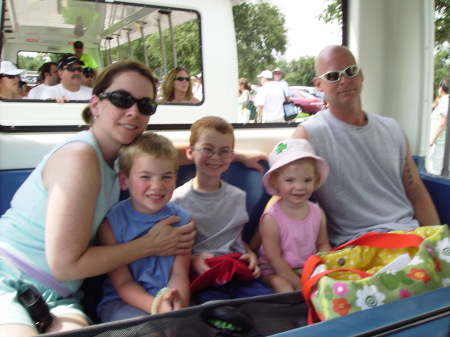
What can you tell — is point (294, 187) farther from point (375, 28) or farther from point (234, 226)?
point (375, 28)

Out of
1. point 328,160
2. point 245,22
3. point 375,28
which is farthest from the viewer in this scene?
point 245,22

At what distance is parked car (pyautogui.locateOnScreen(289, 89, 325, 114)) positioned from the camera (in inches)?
122

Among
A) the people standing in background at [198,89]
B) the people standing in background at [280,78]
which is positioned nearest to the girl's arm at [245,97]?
the people standing in background at [280,78]

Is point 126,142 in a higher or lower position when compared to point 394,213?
higher

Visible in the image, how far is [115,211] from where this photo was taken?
155 centimetres

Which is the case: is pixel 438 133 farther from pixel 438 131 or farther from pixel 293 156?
pixel 293 156

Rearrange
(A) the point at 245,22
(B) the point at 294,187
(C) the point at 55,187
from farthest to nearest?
(A) the point at 245,22 → (B) the point at 294,187 → (C) the point at 55,187

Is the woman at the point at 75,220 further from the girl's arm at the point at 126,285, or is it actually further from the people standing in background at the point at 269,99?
the people standing in background at the point at 269,99

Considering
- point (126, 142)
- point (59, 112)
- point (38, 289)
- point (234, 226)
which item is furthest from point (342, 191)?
point (59, 112)

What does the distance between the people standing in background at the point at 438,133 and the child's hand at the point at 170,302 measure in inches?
69.7

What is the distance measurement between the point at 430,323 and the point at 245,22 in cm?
334

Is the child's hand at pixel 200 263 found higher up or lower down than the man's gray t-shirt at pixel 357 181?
lower down

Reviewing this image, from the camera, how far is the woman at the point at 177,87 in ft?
11.2

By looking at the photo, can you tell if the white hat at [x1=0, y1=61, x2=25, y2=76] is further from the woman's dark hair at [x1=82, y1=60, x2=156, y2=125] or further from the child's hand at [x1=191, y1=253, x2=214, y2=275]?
the child's hand at [x1=191, y1=253, x2=214, y2=275]
